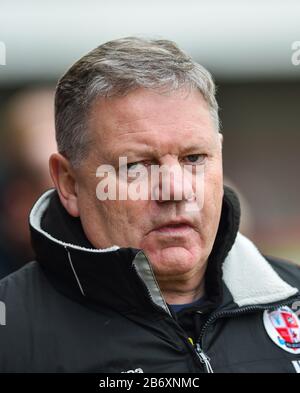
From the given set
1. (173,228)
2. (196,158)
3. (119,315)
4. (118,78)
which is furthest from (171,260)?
(118,78)

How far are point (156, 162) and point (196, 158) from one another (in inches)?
6.2

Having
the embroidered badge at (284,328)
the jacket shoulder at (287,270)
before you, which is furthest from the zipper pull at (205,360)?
the jacket shoulder at (287,270)

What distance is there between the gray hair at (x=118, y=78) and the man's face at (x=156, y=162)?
0.04m

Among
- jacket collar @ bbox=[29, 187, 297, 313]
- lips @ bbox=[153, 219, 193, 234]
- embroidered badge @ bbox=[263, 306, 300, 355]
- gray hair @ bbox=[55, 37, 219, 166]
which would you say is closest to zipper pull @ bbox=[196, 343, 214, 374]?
jacket collar @ bbox=[29, 187, 297, 313]

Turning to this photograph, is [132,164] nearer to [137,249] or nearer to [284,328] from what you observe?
[137,249]

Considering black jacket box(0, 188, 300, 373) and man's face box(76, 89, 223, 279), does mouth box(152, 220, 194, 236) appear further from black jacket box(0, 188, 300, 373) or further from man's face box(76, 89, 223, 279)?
black jacket box(0, 188, 300, 373)

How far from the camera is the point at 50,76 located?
326 inches

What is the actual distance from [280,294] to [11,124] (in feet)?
6.69

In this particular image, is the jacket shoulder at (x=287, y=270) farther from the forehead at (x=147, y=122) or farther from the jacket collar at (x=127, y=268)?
the forehead at (x=147, y=122)

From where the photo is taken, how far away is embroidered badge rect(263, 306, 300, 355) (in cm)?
262

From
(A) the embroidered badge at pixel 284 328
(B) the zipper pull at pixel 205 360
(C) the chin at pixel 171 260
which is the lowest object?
(A) the embroidered badge at pixel 284 328

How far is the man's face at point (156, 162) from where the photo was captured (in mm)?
2498
